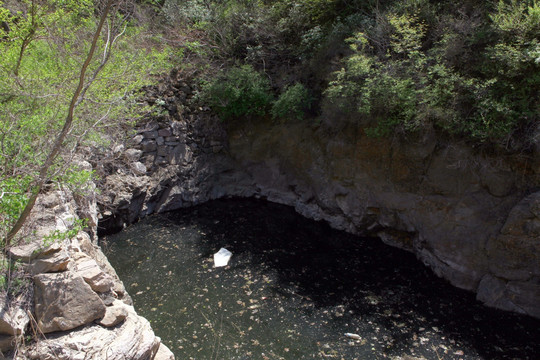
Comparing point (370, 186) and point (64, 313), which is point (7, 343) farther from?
point (370, 186)

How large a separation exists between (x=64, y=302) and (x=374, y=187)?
21.6 feet

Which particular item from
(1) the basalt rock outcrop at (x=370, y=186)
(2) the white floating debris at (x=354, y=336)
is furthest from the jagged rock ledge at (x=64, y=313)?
(1) the basalt rock outcrop at (x=370, y=186)

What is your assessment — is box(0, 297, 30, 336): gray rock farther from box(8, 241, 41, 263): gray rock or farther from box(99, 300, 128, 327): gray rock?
box(99, 300, 128, 327): gray rock

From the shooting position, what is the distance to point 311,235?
350 inches

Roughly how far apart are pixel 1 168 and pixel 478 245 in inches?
291

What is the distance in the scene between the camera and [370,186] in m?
8.64

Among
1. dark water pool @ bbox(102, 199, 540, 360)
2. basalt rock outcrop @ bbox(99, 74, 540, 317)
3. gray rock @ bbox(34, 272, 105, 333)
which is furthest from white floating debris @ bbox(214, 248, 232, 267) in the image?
gray rock @ bbox(34, 272, 105, 333)

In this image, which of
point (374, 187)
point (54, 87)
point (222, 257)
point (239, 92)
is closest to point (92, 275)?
point (222, 257)

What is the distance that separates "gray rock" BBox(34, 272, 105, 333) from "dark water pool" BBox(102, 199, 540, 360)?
187 centimetres

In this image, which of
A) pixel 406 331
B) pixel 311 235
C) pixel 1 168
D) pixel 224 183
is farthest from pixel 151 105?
pixel 406 331

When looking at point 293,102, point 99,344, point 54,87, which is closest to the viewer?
point 99,344

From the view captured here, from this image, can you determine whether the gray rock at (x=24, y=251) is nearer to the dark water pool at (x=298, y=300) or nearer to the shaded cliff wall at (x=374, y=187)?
the dark water pool at (x=298, y=300)

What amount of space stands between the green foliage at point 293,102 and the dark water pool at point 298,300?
2952mm

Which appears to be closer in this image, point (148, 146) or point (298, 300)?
point (298, 300)
